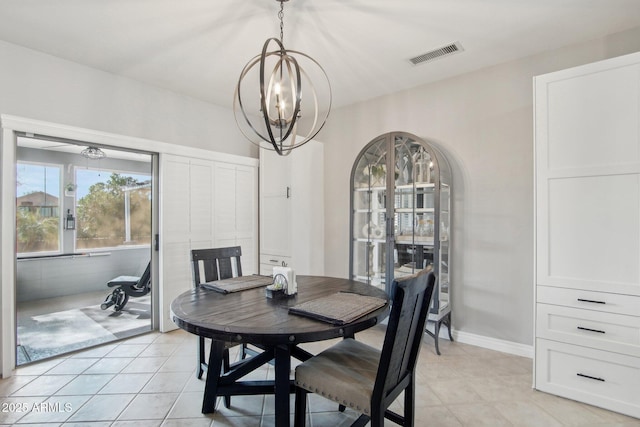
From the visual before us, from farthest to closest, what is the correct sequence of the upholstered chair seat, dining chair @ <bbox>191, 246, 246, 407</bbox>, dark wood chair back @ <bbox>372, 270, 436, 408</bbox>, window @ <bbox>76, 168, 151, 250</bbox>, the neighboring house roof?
window @ <bbox>76, 168, 151, 250</bbox> → the neighboring house roof → dining chair @ <bbox>191, 246, 246, 407</bbox> → the upholstered chair seat → dark wood chair back @ <bbox>372, 270, 436, 408</bbox>

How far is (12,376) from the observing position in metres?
2.53

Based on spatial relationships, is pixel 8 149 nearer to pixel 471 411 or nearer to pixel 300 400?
pixel 300 400

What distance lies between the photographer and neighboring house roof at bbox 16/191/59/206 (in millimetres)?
2990

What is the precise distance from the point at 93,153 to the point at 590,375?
15.2ft

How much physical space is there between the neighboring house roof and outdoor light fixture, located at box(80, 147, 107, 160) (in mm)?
526

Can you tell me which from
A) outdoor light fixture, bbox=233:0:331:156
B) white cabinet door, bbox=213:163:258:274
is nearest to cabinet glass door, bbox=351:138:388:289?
outdoor light fixture, bbox=233:0:331:156

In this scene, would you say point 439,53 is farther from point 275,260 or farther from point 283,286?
point 275,260

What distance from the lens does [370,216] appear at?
354 centimetres

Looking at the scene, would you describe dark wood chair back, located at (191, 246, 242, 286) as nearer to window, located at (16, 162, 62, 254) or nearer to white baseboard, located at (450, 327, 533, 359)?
window, located at (16, 162, 62, 254)

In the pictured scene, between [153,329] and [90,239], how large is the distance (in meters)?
1.21

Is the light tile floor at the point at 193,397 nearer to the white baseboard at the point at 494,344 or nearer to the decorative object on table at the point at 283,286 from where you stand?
the white baseboard at the point at 494,344

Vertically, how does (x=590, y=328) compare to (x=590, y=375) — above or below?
above

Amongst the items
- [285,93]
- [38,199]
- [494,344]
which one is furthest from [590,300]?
[38,199]

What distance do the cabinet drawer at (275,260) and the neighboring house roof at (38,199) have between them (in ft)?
7.43
